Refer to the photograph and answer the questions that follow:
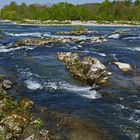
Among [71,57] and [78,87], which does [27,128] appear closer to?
[78,87]

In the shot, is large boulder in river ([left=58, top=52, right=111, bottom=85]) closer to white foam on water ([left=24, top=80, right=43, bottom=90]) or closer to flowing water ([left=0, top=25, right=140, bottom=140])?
flowing water ([left=0, top=25, right=140, bottom=140])

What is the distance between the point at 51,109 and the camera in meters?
22.4

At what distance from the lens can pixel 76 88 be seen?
27.4 meters

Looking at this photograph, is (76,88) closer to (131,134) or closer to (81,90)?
(81,90)

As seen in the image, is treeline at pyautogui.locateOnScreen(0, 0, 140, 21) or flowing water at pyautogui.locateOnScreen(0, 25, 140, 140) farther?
treeline at pyautogui.locateOnScreen(0, 0, 140, 21)

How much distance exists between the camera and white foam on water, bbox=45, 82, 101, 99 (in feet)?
83.9

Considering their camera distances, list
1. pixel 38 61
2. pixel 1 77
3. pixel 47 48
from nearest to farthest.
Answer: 1. pixel 1 77
2. pixel 38 61
3. pixel 47 48

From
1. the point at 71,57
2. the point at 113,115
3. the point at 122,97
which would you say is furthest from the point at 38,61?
the point at 113,115

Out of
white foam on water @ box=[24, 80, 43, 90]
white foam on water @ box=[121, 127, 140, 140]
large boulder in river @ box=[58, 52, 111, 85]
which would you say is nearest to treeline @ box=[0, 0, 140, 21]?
large boulder in river @ box=[58, 52, 111, 85]

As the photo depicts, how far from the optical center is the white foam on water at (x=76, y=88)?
25.6 meters

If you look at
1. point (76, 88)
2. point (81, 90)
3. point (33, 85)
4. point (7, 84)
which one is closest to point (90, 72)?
point (76, 88)

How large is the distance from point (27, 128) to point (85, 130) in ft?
10.2

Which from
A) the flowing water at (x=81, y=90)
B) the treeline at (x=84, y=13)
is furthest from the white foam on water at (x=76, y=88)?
the treeline at (x=84, y=13)

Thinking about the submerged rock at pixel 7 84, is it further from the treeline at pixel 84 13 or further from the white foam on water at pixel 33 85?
the treeline at pixel 84 13
